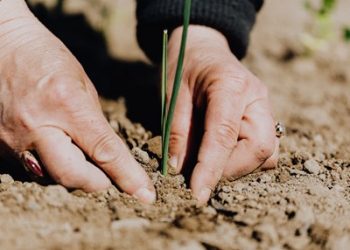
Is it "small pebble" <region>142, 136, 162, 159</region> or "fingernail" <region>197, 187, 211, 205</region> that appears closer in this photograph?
"fingernail" <region>197, 187, 211, 205</region>

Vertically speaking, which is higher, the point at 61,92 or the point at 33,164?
the point at 61,92

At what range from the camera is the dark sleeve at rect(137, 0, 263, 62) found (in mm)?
1866

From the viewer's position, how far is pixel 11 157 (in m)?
1.33

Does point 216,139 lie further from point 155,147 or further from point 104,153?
point 104,153

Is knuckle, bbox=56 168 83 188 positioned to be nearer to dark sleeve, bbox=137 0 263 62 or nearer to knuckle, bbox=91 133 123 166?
knuckle, bbox=91 133 123 166

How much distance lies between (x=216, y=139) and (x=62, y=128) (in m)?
0.43

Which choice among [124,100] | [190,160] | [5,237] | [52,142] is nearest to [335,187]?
[190,160]

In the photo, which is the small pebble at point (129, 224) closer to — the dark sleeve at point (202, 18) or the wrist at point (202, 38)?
the wrist at point (202, 38)

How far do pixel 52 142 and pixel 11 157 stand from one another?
0.66ft

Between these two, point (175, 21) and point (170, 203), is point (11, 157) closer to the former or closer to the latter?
point (170, 203)

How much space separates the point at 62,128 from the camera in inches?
48.8

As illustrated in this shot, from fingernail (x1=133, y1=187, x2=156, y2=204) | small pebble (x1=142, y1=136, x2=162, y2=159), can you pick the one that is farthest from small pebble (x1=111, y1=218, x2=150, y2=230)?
small pebble (x1=142, y1=136, x2=162, y2=159)

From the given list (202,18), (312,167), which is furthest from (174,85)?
(202,18)

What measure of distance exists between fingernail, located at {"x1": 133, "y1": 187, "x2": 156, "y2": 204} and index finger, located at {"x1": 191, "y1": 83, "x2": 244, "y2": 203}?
0.41 ft
